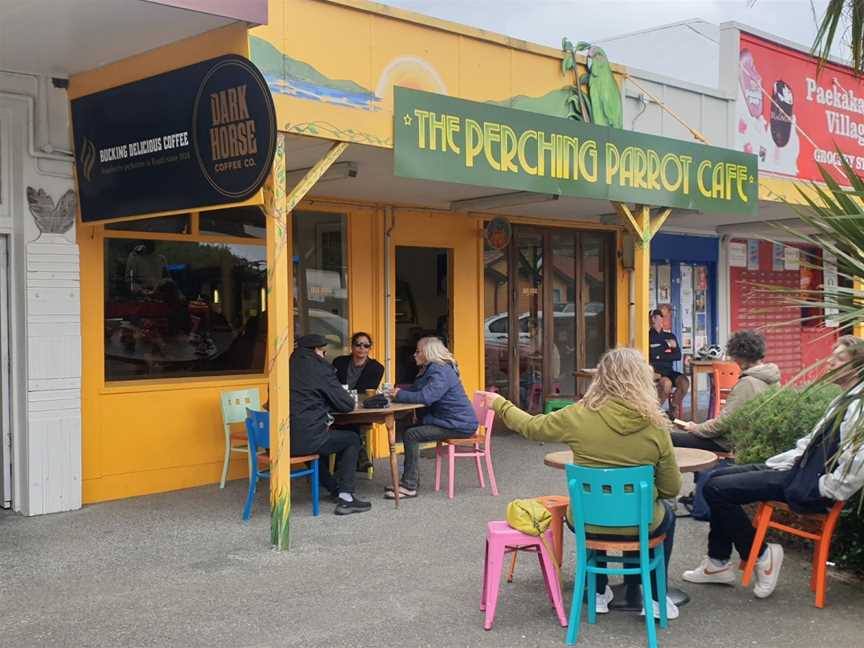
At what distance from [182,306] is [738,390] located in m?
4.63

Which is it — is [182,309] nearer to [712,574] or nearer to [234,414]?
[234,414]

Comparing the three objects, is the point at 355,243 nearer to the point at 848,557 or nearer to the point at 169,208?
the point at 169,208

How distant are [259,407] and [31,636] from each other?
3916 millimetres

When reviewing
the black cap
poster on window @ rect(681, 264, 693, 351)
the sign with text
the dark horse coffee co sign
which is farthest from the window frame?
poster on window @ rect(681, 264, 693, 351)

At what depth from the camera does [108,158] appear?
6652mm

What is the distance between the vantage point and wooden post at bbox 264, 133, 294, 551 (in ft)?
19.2

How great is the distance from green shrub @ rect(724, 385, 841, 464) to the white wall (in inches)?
190

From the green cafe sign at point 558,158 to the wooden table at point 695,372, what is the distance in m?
2.94

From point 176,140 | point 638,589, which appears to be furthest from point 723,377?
point 176,140

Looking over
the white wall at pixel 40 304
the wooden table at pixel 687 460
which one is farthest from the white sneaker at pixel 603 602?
the white wall at pixel 40 304

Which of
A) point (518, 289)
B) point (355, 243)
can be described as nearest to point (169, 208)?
point (355, 243)

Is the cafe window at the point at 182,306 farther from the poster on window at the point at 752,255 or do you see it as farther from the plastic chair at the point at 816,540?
the poster on window at the point at 752,255

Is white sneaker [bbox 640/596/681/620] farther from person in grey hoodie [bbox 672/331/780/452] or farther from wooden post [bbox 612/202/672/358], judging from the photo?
wooden post [bbox 612/202/672/358]

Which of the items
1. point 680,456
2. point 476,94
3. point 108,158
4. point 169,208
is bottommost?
point 680,456
